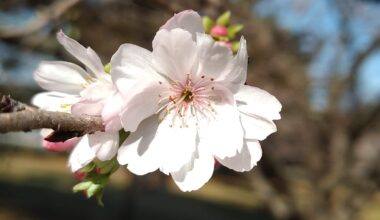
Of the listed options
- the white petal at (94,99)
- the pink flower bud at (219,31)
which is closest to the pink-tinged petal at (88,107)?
the white petal at (94,99)

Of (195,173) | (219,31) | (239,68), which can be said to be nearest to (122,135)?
(195,173)

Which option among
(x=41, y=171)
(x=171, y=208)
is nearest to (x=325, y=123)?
(x=171, y=208)

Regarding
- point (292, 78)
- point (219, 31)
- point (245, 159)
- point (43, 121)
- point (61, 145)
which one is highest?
point (292, 78)

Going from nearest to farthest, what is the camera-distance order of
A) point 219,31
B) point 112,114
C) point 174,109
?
1. point 112,114
2. point 174,109
3. point 219,31

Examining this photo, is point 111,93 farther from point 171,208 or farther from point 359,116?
point 171,208

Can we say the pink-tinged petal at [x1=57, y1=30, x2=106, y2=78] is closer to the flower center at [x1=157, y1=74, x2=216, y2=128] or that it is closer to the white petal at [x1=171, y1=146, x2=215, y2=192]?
the flower center at [x1=157, y1=74, x2=216, y2=128]

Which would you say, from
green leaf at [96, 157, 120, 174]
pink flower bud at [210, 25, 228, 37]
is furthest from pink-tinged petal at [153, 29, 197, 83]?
pink flower bud at [210, 25, 228, 37]

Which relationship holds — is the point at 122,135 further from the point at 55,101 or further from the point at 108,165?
the point at 55,101
